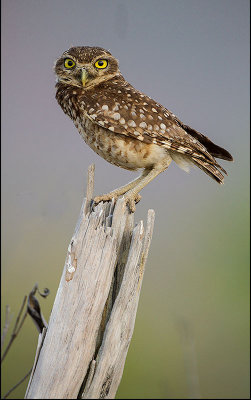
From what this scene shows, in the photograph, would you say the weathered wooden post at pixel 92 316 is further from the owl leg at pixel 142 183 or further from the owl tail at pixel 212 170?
the owl tail at pixel 212 170

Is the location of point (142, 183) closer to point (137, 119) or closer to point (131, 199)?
point (131, 199)

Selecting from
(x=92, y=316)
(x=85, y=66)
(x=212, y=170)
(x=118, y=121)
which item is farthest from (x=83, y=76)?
(x=92, y=316)

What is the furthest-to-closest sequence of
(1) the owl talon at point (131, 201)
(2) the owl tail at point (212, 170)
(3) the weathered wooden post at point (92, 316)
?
1. (2) the owl tail at point (212, 170)
2. (1) the owl talon at point (131, 201)
3. (3) the weathered wooden post at point (92, 316)

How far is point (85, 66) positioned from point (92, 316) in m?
1.01

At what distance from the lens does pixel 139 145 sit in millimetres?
2088

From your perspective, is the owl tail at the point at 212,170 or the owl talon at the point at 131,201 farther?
the owl tail at the point at 212,170

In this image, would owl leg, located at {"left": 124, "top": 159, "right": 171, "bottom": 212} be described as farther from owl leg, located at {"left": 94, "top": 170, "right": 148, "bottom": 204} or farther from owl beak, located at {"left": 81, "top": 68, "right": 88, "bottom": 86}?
owl beak, located at {"left": 81, "top": 68, "right": 88, "bottom": 86}

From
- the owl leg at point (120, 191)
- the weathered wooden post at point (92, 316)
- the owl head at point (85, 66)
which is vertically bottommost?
the weathered wooden post at point (92, 316)

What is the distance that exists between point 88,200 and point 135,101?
1.63ft

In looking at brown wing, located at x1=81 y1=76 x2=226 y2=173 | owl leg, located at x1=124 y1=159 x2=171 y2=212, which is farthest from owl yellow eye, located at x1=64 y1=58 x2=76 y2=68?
owl leg, located at x1=124 y1=159 x2=171 y2=212

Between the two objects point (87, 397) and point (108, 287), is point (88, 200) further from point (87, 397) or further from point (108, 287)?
point (87, 397)

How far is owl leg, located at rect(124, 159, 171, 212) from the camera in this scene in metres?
2.04

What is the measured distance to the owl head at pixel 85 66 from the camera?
2.05 meters

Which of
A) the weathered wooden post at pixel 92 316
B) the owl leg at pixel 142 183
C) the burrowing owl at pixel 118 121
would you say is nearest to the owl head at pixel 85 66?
the burrowing owl at pixel 118 121
